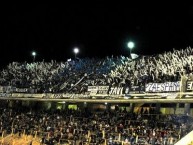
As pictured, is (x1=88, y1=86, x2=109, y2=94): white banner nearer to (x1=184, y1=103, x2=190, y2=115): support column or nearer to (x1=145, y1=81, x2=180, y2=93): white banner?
(x1=145, y1=81, x2=180, y2=93): white banner

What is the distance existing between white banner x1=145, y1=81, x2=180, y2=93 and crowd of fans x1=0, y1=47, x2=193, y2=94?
0.41 meters

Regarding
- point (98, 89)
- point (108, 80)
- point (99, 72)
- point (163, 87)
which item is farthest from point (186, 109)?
point (99, 72)

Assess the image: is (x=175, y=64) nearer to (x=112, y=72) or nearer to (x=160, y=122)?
(x=160, y=122)

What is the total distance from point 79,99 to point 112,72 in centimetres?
393

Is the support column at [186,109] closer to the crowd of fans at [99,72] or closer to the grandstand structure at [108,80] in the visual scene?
the grandstand structure at [108,80]

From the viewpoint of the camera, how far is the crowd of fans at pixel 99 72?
3131 centimetres

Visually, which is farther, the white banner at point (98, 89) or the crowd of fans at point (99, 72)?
the white banner at point (98, 89)

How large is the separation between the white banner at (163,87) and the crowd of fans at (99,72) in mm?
407

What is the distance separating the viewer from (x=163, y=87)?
29828mm

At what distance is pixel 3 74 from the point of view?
53562mm

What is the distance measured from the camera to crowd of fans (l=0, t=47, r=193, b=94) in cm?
3131

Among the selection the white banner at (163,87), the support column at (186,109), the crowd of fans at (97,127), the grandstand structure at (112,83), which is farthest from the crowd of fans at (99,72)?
the support column at (186,109)

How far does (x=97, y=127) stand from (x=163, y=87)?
263 inches

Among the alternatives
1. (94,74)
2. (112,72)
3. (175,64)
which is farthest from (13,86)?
(175,64)
